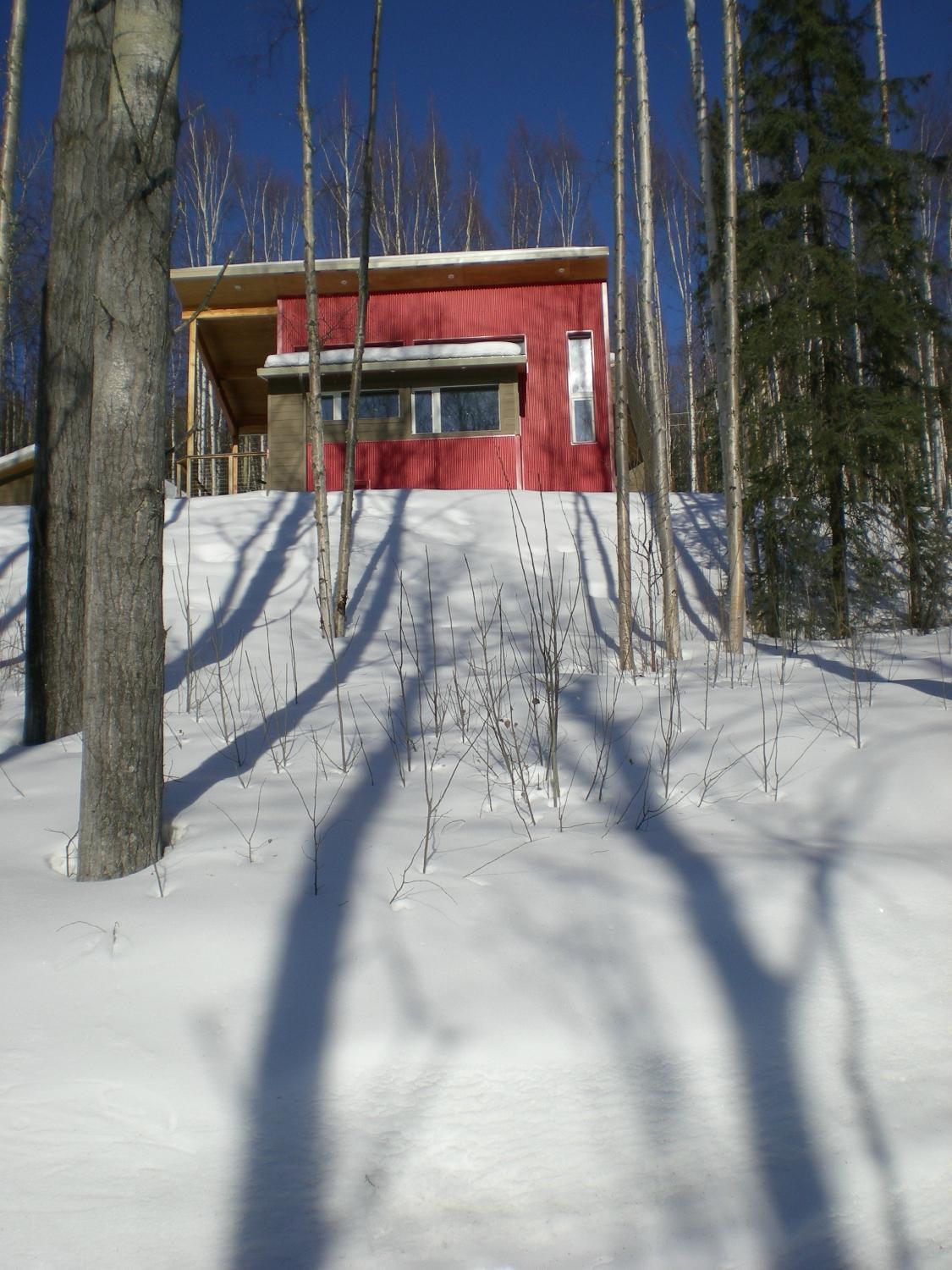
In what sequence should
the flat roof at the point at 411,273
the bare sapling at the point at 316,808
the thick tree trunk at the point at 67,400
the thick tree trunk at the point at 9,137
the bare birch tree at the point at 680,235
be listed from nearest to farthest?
the bare sapling at the point at 316,808 → the thick tree trunk at the point at 67,400 → the thick tree trunk at the point at 9,137 → the flat roof at the point at 411,273 → the bare birch tree at the point at 680,235

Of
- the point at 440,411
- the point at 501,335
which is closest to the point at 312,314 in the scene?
the point at 440,411

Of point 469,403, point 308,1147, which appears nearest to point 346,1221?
point 308,1147

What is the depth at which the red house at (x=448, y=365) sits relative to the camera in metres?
15.6

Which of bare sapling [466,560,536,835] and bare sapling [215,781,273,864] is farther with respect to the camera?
bare sapling [466,560,536,835]

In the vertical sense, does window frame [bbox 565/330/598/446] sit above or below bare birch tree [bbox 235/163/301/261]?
below

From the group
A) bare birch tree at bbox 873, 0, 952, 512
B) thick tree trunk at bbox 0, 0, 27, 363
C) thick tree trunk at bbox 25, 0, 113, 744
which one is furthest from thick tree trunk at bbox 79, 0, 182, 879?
bare birch tree at bbox 873, 0, 952, 512

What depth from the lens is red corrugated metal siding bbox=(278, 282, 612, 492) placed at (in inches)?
624

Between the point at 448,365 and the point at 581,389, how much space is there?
110 inches

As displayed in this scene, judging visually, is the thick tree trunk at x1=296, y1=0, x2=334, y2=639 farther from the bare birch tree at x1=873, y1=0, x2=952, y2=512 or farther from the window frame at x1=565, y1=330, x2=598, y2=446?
the window frame at x1=565, y1=330, x2=598, y2=446

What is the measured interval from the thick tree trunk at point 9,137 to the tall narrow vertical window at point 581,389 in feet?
32.6

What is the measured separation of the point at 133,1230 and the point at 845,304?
979 centimetres

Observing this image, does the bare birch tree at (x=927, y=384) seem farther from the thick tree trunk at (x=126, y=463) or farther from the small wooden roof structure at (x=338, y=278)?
the thick tree trunk at (x=126, y=463)

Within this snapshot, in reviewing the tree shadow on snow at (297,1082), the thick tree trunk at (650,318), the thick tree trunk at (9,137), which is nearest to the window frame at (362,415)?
the thick tree trunk at (9,137)

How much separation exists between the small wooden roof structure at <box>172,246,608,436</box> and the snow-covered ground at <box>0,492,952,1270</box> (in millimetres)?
12638
